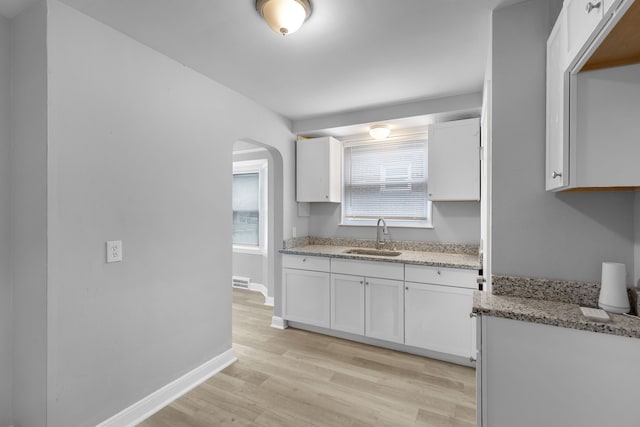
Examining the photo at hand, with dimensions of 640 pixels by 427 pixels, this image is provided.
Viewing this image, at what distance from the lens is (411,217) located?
11.3ft

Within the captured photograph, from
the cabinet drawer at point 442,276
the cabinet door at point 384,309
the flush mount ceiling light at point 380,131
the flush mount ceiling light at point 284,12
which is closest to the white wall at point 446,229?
the cabinet drawer at point 442,276

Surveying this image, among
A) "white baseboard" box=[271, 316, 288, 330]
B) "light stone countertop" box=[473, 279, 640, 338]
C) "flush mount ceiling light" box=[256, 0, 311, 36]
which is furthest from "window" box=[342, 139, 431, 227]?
"flush mount ceiling light" box=[256, 0, 311, 36]

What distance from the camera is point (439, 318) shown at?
2619mm

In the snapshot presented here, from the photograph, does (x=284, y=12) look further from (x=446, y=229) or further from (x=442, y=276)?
(x=446, y=229)

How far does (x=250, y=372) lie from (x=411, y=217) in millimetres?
2333

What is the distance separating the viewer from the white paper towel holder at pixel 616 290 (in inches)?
50.1

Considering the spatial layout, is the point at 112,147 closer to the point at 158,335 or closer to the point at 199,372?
the point at 158,335

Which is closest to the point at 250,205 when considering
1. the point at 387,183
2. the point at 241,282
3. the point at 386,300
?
the point at 241,282

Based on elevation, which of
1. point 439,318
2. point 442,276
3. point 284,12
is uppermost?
point 284,12

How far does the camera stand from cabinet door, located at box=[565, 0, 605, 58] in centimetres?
97

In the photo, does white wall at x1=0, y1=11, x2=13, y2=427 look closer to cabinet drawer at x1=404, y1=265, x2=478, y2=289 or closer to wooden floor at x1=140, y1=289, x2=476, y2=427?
wooden floor at x1=140, y1=289, x2=476, y2=427

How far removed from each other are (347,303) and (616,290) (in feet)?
6.92

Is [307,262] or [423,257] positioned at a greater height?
[423,257]

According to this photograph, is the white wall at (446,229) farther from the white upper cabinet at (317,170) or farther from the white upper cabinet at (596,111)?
the white upper cabinet at (596,111)
